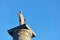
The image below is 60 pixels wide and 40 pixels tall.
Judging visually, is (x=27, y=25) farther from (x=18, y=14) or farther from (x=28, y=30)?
(x=18, y=14)

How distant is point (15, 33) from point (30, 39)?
4.20ft

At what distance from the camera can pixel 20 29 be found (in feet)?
54.8

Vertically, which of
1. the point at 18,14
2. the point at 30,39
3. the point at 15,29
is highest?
the point at 18,14

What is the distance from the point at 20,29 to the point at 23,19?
4.69 feet

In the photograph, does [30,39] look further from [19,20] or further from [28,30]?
[19,20]

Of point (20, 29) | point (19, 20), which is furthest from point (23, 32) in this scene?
point (19, 20)

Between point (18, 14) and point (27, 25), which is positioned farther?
point (18, 14)

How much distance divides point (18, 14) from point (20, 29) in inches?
67.2

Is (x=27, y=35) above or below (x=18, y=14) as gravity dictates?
below

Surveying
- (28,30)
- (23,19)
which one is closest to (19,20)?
(23,19)

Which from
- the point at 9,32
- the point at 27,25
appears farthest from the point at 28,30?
the point at 9,32

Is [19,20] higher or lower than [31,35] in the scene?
higher

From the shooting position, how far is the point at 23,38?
53.3 ft

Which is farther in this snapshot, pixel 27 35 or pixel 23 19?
pixel 23 19
